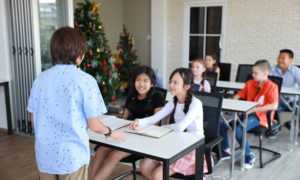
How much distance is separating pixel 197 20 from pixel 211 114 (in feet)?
17.4

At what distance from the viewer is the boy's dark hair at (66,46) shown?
1.74 meters

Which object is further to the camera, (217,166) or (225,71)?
(225,71)

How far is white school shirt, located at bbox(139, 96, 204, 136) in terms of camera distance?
8.38 feet

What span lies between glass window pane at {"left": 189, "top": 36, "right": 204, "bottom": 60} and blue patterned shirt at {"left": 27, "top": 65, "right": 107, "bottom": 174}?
20.8ft

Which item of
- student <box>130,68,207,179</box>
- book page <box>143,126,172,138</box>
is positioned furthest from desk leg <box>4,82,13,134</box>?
book page <box>143,126,172,138</box>

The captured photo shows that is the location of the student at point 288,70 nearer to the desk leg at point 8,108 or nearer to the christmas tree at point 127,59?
the christmas tree at point 127,59

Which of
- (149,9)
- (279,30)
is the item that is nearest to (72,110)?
(279,30)

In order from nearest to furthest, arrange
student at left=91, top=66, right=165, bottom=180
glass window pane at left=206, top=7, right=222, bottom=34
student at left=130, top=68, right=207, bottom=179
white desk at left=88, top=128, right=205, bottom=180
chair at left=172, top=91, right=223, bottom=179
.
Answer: white desk at left=88, top=128, right=205, bottom=180
student at left=130, top=68, right=207, bottom=179
chair at left=172, top=91, right=223, bottom=179
student at left=91, top=66, right=165, bottom=180
glass window pane at left=206, top=7, right=222, bottom=34

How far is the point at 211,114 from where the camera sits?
285 centimetres

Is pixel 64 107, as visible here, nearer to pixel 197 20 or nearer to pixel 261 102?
pixel 261 102

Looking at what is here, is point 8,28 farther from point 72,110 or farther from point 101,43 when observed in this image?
point 72,110

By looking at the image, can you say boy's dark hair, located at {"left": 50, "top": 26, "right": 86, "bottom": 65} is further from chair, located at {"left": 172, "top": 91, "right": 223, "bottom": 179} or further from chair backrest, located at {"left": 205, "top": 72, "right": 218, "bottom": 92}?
chair backrest, located at {"left": 205, "top": 72, "right": 218, "bottom": 92}

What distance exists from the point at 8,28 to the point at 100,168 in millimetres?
2890

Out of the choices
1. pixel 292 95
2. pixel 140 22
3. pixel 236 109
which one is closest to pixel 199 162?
pixel 236 109
